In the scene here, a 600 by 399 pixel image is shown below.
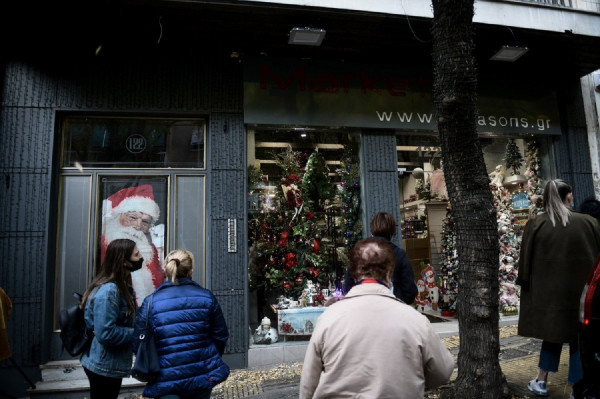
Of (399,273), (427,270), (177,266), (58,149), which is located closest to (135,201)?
(58,149)

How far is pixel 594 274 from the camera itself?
2529mm

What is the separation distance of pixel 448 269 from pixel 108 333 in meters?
7.16

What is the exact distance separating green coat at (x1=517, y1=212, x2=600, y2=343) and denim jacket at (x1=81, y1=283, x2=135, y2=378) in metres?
3.65

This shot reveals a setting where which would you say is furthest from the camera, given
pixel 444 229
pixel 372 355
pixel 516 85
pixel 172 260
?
pixel 444 229

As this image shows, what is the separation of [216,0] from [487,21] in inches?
170

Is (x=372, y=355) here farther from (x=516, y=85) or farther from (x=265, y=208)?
(x=516, y=85)

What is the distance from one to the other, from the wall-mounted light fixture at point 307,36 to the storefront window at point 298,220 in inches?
57.1

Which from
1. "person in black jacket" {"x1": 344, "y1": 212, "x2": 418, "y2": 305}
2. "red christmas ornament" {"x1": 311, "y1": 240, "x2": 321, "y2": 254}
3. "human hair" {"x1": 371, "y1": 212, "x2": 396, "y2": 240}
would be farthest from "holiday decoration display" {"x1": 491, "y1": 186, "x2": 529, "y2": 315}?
"human hair" {"x1": 371, "y1": 212, "x2": 396, "y2": 240}

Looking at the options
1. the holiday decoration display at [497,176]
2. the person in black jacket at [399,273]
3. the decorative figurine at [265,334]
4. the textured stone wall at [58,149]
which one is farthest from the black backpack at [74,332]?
the holiday decoration display at [497,176]

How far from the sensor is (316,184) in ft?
25.0

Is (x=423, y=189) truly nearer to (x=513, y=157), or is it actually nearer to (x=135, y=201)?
(x=513, y=157)

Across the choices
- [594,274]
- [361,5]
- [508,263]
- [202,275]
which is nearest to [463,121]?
[594,274]

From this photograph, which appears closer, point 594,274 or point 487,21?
point 594,274

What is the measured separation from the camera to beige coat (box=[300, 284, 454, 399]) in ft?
5.43
